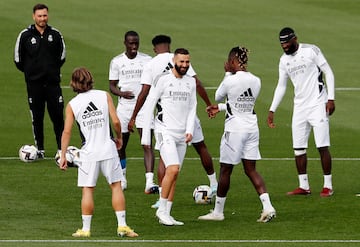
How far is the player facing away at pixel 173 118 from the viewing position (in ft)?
64.5

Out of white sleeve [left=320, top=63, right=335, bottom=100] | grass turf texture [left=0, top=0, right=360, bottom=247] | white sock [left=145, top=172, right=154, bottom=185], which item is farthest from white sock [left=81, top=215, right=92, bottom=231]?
white sleeve [left=320, top=63, right=335, bottom=100]

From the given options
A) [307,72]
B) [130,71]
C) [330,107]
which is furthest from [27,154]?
[330,107]

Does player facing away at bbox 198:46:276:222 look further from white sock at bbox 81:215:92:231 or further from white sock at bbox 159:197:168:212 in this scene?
white sock at bbox 81:215:92:231

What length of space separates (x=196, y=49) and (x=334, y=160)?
48.2 feet

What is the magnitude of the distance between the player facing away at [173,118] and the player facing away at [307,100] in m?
2.83

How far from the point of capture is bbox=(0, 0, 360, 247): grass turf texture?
19422 mm

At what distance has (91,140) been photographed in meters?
18.5

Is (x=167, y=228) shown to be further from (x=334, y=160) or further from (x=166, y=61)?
(x=334, y=160)

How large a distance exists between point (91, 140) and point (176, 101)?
6.00ft

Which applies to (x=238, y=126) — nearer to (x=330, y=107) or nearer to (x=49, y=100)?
(x=330, y=107)

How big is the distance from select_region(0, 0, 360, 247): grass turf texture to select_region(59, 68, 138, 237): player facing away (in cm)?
41

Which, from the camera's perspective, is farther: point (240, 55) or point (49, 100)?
point (49, 100)

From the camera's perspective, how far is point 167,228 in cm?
1944

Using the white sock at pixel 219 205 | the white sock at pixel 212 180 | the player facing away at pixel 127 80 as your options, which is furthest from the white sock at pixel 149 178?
the white sock at pixel 219 205
